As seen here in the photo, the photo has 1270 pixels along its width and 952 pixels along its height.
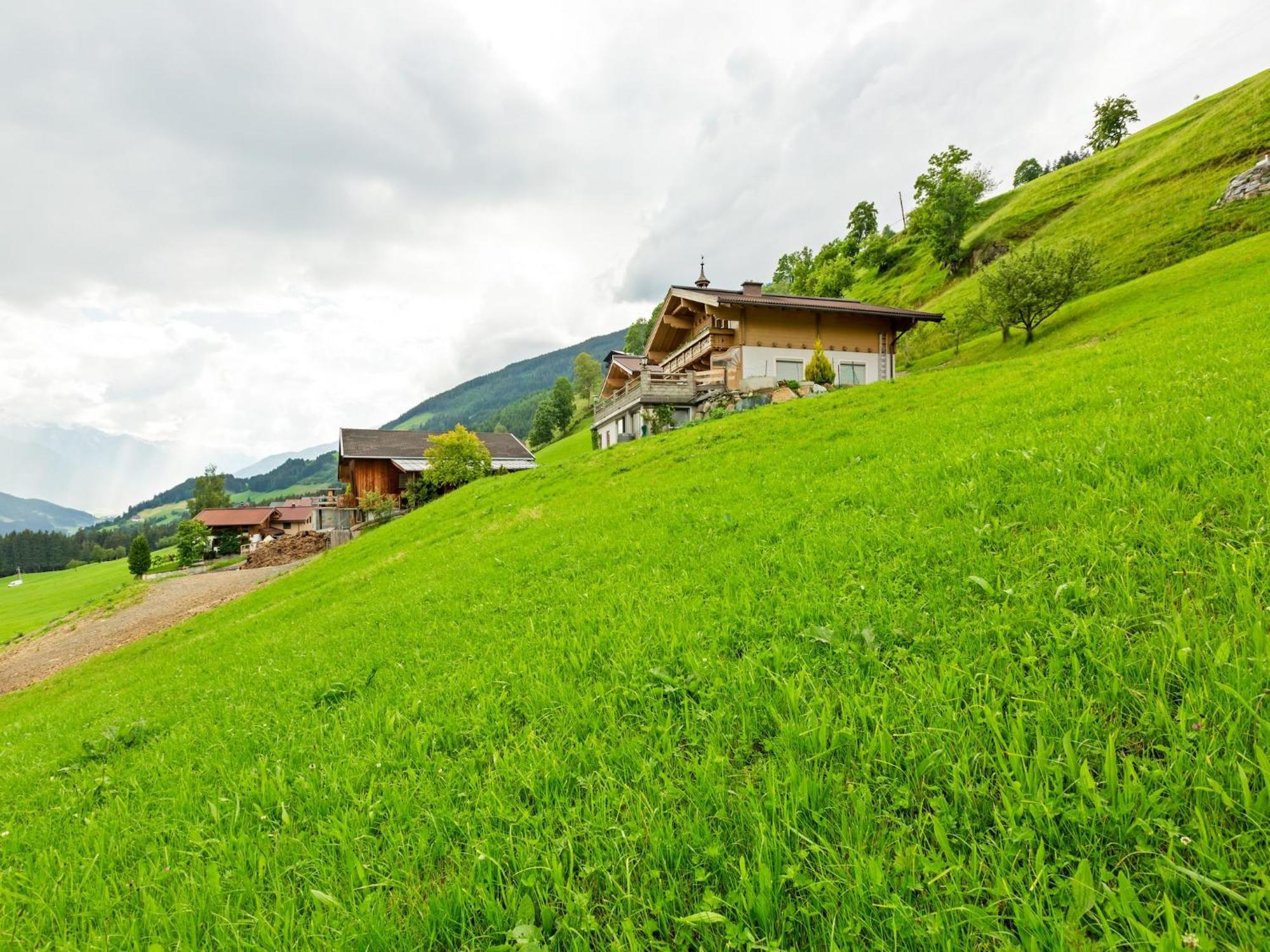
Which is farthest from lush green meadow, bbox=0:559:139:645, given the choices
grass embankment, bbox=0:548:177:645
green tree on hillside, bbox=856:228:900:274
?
green tree on hillside, bbox=856:228:900:274

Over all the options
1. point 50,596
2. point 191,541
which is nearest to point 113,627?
point 191,541

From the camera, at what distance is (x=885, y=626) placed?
3488 mm

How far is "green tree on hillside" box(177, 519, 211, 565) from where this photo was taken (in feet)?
175

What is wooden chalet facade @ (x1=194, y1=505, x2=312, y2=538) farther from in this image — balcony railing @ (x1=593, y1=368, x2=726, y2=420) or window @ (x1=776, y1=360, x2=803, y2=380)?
window @ (x1=776, y1=360, x2=803, y2=380)

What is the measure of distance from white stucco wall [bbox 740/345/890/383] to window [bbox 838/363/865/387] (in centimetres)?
18

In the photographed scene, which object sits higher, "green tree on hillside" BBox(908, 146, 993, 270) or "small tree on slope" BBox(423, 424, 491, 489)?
"green tree on hillside" BBox(908, 146, 993, 270)

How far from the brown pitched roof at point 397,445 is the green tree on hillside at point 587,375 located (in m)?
58.8

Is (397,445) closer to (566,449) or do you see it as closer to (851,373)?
(566,449)

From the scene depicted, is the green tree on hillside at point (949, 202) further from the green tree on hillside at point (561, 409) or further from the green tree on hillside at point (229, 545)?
the green tree on hillside at point (229, 545)

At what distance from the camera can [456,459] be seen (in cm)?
3638

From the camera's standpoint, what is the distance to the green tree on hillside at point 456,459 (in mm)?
36094

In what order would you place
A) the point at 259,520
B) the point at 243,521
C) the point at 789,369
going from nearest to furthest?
the point at 789,369 → the point at 243,521 → the point at 259,520

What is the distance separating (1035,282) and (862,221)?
7797 cm

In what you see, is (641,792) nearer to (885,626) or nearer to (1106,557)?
(885,626)
